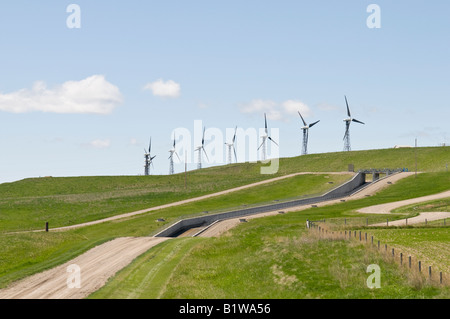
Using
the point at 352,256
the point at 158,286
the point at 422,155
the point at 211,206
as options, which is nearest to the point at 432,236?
the point at 352,256

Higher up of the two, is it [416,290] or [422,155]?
[422,155]

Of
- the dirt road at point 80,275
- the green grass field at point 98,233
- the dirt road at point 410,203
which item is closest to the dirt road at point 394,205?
the dirt road at point 410,203

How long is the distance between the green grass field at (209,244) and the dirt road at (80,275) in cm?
118

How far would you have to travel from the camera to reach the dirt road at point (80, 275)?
30688mm

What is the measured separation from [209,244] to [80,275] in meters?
13.8

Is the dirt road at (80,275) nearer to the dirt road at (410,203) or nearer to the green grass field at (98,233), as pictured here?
the green grass field at (98,233)

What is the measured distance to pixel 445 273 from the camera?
1169 inches

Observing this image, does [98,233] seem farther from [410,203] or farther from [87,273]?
[410,203]

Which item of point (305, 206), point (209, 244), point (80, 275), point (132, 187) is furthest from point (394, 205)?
point (132, 187)

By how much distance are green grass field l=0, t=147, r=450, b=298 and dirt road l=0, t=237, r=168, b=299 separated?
118 cm

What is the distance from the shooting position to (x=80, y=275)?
35.6 meters

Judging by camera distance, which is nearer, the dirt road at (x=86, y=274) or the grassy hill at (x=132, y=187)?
the dirt road at (x=86, y=274)
